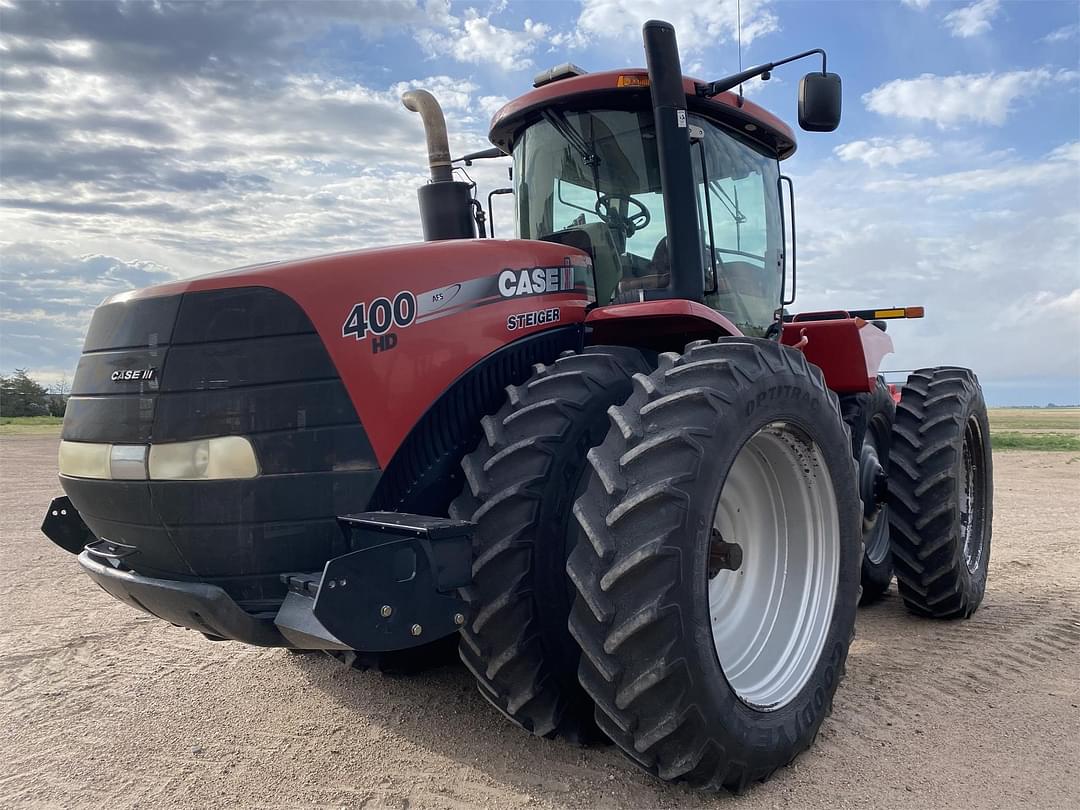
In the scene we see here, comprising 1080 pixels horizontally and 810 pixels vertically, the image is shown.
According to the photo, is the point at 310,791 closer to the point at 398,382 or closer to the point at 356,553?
the point at 356,553

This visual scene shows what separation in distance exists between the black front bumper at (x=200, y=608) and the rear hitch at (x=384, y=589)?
0.08 meters

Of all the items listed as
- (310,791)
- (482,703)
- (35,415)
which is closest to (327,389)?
(310,791)

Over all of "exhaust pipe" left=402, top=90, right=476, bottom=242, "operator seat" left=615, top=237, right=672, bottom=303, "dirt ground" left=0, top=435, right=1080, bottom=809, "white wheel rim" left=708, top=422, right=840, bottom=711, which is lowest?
"dirt ground" left=0, top=435, right=1080, bottom=809

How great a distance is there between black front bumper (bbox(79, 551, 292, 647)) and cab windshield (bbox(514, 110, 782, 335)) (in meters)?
2.09

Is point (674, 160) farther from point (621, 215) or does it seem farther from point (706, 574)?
point (706, 574)

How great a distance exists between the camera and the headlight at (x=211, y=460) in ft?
8.61

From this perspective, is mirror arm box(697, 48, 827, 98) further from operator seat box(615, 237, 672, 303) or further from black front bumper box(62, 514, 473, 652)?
black front bumper box(62, 514, 473, 652)

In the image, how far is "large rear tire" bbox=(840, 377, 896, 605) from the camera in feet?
16.5

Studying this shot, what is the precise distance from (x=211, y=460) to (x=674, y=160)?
220 cm

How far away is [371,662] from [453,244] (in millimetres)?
2024

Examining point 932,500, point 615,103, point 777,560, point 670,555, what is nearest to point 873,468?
point 932,500

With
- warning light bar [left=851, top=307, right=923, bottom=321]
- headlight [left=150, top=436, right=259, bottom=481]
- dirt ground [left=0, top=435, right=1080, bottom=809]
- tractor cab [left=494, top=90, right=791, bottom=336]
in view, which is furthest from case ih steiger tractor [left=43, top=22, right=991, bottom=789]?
warning light bar [left=851, top=307, right=923, bottom=321]

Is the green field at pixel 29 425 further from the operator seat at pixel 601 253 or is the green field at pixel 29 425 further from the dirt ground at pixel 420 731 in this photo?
the operator seat at pixel 601 253

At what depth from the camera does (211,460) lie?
104 inches
